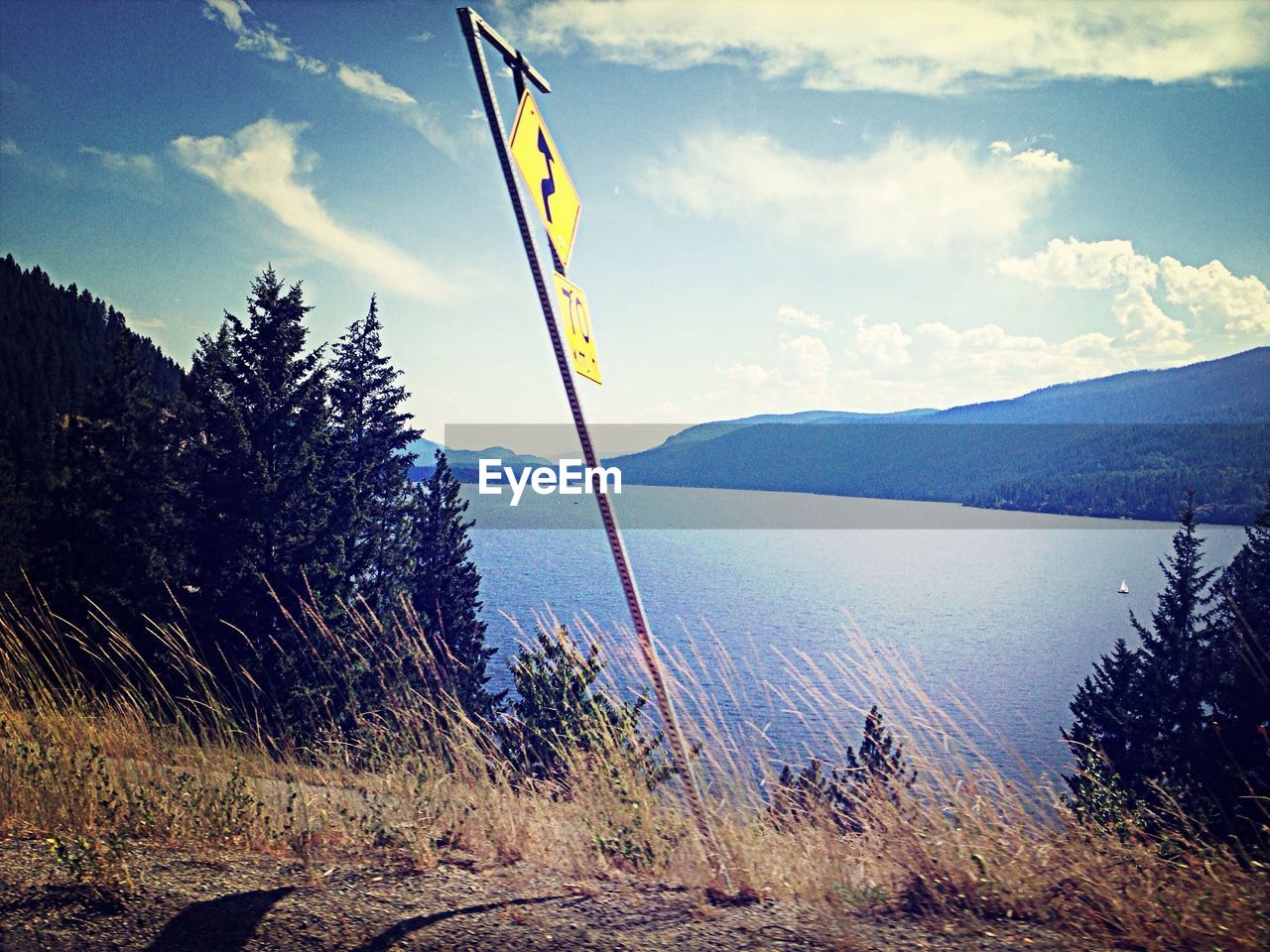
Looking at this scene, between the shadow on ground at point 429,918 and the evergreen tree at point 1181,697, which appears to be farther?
the evergreen tree at point 1181,697

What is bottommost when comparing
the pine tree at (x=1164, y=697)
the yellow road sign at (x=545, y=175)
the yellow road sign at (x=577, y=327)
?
the pine tree at (x=1164, y=697)

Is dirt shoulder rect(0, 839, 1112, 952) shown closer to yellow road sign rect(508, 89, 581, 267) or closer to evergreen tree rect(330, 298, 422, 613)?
yellow road sign rect(508, 89, 581, 267)

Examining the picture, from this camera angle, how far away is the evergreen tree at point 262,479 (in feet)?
70.9

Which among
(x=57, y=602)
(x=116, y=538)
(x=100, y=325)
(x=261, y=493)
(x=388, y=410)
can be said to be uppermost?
(x=100, y=325)

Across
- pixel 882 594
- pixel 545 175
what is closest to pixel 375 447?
pixel 545 175

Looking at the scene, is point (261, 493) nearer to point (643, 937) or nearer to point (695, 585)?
point (643, 937)

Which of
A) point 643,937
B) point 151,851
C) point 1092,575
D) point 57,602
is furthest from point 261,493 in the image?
point 1092,575

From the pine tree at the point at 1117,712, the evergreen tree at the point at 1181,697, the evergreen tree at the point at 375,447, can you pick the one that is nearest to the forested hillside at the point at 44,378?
the evergreen tree at the point at 375,447

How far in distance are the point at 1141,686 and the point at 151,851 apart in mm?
38552

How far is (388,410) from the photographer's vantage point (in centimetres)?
3069

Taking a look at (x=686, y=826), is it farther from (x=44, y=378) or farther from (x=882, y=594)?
(x=44, y=378)

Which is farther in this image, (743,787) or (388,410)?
(388,410)

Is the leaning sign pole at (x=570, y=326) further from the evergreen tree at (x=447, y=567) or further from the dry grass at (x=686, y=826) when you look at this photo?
the evergreen tree at (x=447, y=567)

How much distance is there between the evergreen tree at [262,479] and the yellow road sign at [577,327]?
19.8 meters
